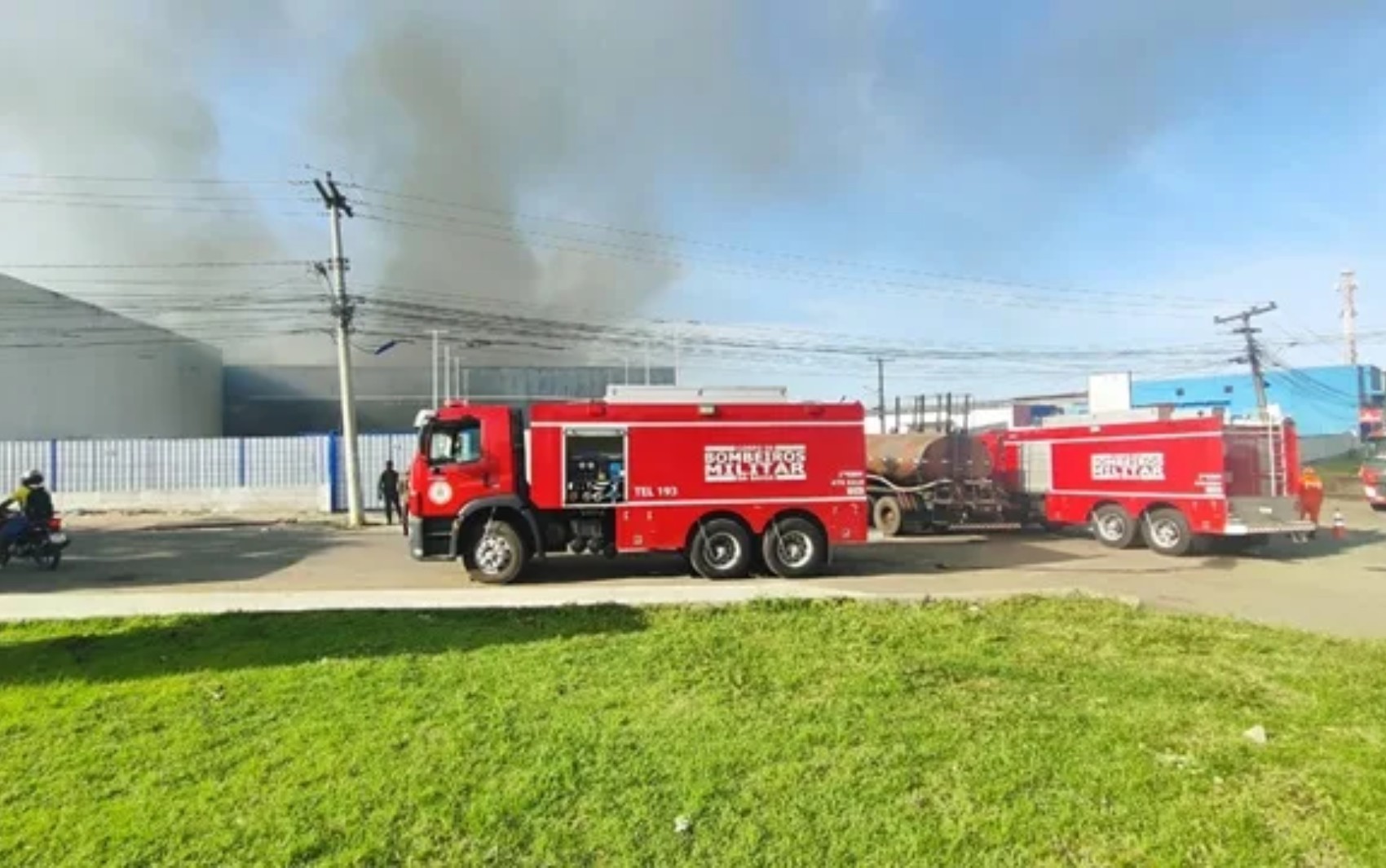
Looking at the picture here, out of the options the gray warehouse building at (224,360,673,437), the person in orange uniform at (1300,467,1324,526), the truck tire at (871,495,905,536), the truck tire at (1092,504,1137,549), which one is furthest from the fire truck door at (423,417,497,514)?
the gray warehouse building at (224,360,673,437)

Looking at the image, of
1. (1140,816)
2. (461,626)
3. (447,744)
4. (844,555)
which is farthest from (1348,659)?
(844,555)

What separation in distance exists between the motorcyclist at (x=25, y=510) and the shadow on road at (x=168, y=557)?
563 millimetres

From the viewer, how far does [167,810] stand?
413 cm

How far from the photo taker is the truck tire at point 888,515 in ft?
67.5

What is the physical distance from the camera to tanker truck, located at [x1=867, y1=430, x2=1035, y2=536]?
2053cm

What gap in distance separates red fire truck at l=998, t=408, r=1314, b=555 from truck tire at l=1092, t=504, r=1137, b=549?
2 cm

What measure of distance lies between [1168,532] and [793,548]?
752 cm

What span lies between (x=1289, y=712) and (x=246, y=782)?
5963 mm

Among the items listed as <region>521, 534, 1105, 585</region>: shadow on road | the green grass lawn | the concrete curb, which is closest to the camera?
the green grass lawn

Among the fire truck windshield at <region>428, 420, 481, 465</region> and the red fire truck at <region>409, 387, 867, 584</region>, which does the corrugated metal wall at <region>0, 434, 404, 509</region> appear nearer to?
the fire truck windshield at <region>428, 420, 481, 465</region>

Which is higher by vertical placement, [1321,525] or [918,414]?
[918,414]

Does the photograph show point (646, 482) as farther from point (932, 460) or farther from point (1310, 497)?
point (1310, 497)

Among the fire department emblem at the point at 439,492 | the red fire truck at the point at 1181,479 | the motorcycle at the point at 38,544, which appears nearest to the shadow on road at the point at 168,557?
the motorcycle at the point at 38,544

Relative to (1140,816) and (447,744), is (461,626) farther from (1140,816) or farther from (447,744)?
(1140,816)
